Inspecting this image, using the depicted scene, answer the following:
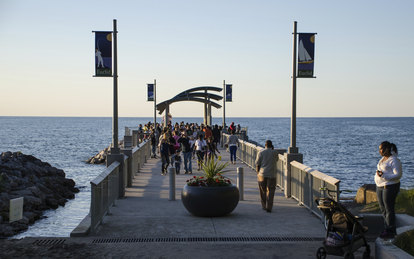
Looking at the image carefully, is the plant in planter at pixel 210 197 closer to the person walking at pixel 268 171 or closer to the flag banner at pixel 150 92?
the person walking at pixel 268 171

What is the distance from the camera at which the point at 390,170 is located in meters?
8.82

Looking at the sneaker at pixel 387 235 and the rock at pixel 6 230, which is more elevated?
the sneaker at pixel 387 235

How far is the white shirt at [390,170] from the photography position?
8.74m

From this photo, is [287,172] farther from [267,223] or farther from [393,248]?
[393,248]

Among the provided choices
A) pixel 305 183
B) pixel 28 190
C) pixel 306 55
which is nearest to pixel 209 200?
pixel 305 183

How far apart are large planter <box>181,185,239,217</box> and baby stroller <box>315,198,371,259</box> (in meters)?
3.69

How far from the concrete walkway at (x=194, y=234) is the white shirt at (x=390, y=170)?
120 cm

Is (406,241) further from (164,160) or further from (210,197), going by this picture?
(164,160)

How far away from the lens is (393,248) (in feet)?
23.8

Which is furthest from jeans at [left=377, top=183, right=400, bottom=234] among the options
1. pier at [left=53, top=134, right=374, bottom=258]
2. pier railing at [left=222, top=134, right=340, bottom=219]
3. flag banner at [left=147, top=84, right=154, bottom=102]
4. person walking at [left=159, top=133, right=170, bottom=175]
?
flag banner at [left=147, top=84, right=154, bottom=102]

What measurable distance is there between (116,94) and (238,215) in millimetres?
5040

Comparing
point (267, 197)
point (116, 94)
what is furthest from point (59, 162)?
point (267, 197)

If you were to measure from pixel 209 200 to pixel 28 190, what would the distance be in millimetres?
11997

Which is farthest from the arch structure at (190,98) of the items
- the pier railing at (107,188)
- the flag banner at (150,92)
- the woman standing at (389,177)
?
the woman standing at (389,177)
